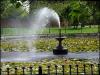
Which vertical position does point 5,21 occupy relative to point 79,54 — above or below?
above

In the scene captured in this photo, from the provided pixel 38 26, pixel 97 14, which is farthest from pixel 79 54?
pixel 38 26

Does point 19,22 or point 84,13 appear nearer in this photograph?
point 84,13

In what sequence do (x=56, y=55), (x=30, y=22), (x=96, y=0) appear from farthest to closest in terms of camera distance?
(x=30, y=22), (x=56, y=55), (x=96, y=0)

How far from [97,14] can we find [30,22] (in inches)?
1649

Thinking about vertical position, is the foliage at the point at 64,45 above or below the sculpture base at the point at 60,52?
above

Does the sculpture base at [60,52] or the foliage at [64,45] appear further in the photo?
the foliage at [64,45]

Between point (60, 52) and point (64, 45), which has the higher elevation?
point (64, 45)

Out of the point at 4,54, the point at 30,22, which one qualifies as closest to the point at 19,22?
the point at 30,22

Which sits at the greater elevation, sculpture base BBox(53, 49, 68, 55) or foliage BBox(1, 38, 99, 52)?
foliage BBox(1, 38, 99, 52)

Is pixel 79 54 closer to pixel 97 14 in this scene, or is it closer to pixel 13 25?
pixel 97 14

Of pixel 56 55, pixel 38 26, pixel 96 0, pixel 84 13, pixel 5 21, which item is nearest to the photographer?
pixel 96 0

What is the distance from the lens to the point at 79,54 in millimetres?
15656

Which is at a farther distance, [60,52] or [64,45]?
[64,45]

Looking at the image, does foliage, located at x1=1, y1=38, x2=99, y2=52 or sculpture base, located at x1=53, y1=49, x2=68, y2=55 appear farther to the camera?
foliage, located at x1=1, y1=38, x2=99, y2=52
